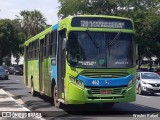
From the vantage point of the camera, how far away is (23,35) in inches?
3248

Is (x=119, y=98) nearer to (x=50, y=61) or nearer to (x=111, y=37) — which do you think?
(x=111, y=37)

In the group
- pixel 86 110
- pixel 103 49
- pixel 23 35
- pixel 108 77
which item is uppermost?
pixel 23 35

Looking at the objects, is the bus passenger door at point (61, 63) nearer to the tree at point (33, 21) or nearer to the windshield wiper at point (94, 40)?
the windshield wiper at point (94, 40)

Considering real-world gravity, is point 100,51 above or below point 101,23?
below

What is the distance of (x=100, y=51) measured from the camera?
13.2 m

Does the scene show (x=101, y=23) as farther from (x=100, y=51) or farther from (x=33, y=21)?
(x=33, y=21)

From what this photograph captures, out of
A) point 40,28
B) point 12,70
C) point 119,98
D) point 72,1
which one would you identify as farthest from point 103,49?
point 40,28

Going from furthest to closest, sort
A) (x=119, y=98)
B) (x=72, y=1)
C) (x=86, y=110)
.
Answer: (x=72, y=1) < (x=86, y=110) < (x=119, y=98)

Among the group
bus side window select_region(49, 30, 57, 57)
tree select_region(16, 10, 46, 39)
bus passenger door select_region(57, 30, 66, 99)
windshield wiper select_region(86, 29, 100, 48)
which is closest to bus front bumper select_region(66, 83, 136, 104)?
bus passenger door select_region(57, 30, 66, 99)

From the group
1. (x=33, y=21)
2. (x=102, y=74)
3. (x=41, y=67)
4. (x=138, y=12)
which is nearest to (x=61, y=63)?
(x=102, y=74)

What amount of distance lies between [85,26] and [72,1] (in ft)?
169

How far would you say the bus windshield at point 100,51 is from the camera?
1312 centimetres

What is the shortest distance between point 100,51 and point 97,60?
1.03 feet

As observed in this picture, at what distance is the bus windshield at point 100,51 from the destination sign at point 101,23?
28 centimetres
